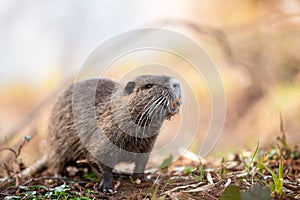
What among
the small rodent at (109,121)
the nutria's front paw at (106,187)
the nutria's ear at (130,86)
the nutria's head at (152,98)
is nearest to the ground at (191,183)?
the nutria's front paw at (106,187)

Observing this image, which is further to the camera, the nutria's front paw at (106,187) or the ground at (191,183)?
the nutria's front paw at (106,187)

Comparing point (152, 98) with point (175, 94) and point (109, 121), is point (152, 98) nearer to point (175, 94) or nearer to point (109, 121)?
point (175, 94)

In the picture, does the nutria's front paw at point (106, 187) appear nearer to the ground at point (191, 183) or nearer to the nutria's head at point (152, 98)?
the ground at point (191, 183)

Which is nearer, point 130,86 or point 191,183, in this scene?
point 191,183

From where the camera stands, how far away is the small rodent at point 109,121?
12.8 ft

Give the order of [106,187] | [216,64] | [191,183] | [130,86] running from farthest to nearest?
[216,64]
[130,86]
[106,187]
[191,183]

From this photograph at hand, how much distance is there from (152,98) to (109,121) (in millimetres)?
575

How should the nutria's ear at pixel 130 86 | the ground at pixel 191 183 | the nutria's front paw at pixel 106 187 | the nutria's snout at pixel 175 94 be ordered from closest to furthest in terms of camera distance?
the ground at pixel 191 183 < the nutria's snout at pixel 175 94 < the nutria's front paw at pixel 106 187 < the nutria's ear at pixel 130 86

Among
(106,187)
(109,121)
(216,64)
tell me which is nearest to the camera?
(106,187)

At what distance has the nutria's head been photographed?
3.83 metres

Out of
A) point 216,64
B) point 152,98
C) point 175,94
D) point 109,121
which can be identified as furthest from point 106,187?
point 216,64

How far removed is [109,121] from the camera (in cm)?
424

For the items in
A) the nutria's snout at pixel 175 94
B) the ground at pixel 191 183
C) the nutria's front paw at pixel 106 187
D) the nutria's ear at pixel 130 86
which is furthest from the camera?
the nutria's ear at pixel 130 86

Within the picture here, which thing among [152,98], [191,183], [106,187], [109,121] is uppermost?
[152,98]
